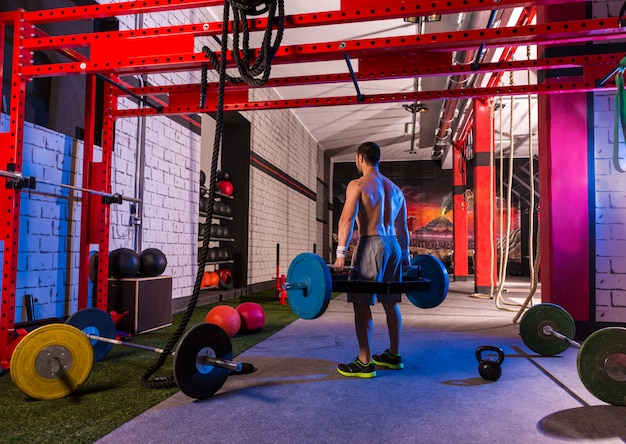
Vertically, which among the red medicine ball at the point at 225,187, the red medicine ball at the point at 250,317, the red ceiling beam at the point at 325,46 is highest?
the red ceiling beam at the point at 325,46

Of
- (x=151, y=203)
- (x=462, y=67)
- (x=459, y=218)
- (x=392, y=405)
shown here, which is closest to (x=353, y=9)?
(x=462, y=67)

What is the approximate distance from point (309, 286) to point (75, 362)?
128 cm

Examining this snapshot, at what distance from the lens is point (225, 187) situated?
7.10 m

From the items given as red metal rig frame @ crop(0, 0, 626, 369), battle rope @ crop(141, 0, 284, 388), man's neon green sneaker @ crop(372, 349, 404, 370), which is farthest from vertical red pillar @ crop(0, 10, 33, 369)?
man's neon green sneaker @ crop(372, 349, 404, 370)

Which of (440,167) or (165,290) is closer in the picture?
(165,290)

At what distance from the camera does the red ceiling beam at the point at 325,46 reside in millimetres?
2291

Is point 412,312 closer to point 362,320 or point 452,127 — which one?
point 362,320

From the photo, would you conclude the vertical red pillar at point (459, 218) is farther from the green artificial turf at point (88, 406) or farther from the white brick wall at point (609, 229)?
the green artificial turf at point (88, 406)

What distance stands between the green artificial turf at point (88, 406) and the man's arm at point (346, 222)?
119cm

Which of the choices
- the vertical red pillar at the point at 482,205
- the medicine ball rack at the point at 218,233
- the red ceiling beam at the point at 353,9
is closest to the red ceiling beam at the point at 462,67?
the red ceiling beam at the point at 353,9

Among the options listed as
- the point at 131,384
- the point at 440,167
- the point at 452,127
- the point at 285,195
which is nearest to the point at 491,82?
the point at 452,127

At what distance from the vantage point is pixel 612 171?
3.68 metres

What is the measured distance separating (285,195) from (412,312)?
5294 millimetres

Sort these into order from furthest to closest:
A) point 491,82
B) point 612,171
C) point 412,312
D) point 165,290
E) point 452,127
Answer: point 452,127 → point 491,82 → point 412,312 → point 165,290 → point 612,171
